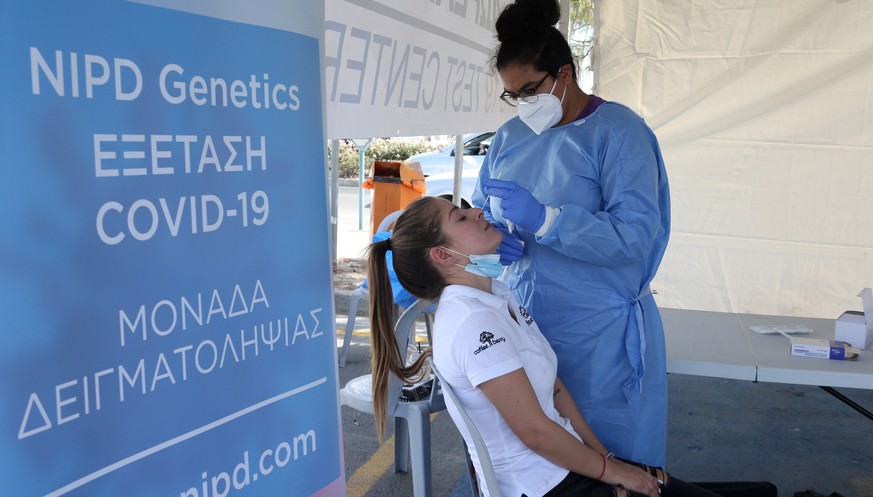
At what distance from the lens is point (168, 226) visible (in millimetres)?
833

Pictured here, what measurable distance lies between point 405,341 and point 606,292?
2.16 feet

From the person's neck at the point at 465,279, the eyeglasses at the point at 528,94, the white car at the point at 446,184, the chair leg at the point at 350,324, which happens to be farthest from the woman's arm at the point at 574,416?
the white car at the point at 446,184

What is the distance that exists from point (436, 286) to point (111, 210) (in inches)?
39.8

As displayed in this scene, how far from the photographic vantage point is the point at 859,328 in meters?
2.25

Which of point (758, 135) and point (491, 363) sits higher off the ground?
point (758, 135)

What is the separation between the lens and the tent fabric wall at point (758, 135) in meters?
3.38

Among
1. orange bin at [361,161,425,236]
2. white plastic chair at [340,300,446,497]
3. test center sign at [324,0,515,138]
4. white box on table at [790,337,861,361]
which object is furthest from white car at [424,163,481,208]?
white box on table at [790,337,861,361]

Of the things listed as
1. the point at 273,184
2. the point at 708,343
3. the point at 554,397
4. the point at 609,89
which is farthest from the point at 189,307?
the point at 609,89

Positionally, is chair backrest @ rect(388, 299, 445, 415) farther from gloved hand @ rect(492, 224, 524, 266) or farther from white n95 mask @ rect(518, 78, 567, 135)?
white n95 mask @ rect(518, 78, 567, 135)

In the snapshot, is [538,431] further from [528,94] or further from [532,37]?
[532,37]

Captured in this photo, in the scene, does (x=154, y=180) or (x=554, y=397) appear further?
(x=554, y=397)

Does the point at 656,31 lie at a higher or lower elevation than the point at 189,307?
higher

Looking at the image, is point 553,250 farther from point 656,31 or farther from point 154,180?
point 656,31

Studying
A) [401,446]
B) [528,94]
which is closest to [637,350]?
[528,94]
